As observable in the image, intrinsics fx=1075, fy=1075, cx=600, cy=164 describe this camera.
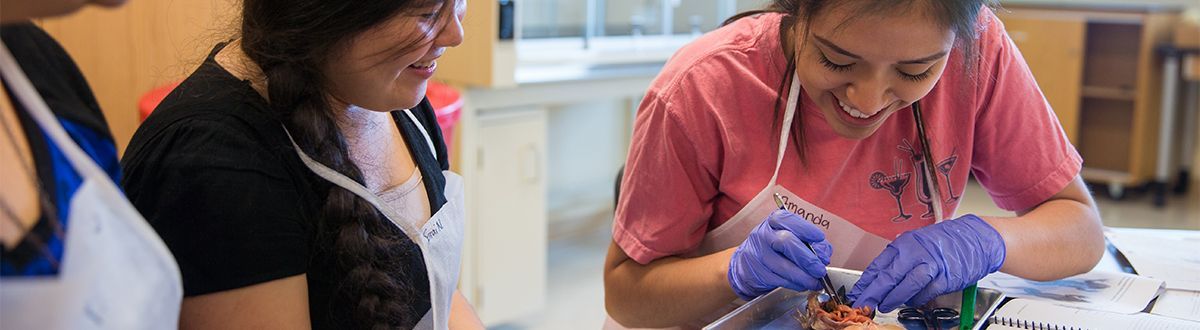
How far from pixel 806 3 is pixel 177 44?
1.28 metres

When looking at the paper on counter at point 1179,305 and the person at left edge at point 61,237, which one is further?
the paper on counter at point 1179,305

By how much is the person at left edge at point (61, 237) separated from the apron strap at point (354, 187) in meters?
0.35

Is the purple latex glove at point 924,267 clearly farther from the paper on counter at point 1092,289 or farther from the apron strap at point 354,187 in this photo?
the apron strap at point 354,187

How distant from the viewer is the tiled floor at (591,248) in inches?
133

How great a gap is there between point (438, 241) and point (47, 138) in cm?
62

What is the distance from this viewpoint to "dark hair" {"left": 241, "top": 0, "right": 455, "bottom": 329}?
3.54 ft

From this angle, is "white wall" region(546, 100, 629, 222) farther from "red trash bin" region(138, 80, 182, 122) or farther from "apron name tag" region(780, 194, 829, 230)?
"apron name tag" region(780, 194, 829, 230)

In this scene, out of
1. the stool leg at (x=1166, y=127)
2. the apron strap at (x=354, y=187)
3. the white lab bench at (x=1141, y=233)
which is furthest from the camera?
the stool leg at (x=1166, y=127)

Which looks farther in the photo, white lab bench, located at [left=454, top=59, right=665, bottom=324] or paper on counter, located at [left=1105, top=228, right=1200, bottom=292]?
white lab bench, located at [left=454, top=59, right=665, bottom=324]

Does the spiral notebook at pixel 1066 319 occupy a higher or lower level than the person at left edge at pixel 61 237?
lower

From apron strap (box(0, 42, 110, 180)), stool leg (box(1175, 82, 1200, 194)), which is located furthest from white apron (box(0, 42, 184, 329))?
stool leg (box(1175, 82, 1200, 194))

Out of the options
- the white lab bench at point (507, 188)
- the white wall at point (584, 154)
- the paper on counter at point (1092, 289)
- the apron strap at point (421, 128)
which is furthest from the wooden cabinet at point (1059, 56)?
the apron strap at point (421, 128)

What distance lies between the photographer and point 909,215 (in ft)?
4.84

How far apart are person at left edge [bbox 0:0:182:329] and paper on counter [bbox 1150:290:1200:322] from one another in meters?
1.17
